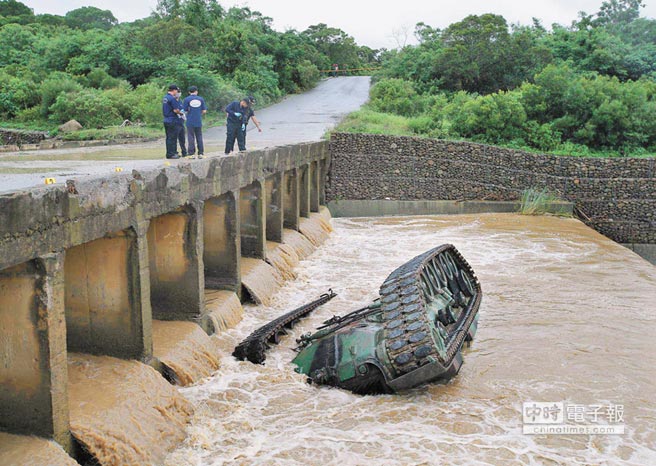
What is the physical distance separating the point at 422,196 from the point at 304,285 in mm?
11103

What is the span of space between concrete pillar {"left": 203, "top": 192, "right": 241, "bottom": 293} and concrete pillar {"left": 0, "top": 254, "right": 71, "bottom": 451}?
626 cm

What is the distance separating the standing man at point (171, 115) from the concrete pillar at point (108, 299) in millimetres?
4728

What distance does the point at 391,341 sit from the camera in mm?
9461

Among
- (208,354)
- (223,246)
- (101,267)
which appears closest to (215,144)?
(223,246)

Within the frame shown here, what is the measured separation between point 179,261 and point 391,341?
3.95 meters

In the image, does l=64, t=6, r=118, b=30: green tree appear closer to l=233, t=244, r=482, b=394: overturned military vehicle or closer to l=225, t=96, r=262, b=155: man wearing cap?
l=225, t=96, r=262, b=155: man wearing cap

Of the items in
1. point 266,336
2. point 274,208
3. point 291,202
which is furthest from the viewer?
point 291,202

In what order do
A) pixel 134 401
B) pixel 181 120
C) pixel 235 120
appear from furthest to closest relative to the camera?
pixel 235 120, pixel 181 120, pixel 134 401

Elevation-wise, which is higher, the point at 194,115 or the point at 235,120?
the point at 194,115

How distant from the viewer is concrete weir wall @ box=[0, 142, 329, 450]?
6973mm

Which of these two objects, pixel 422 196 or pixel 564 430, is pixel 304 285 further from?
pixel 422 196

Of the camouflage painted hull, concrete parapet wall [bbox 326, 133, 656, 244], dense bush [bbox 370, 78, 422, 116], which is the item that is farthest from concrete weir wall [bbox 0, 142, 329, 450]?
dense bush [bbox 370, 78, 422, 116]

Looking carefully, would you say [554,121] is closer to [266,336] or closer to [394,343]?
[266,336]

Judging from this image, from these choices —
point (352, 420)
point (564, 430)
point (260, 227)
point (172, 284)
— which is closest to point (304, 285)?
point (260, 227)
